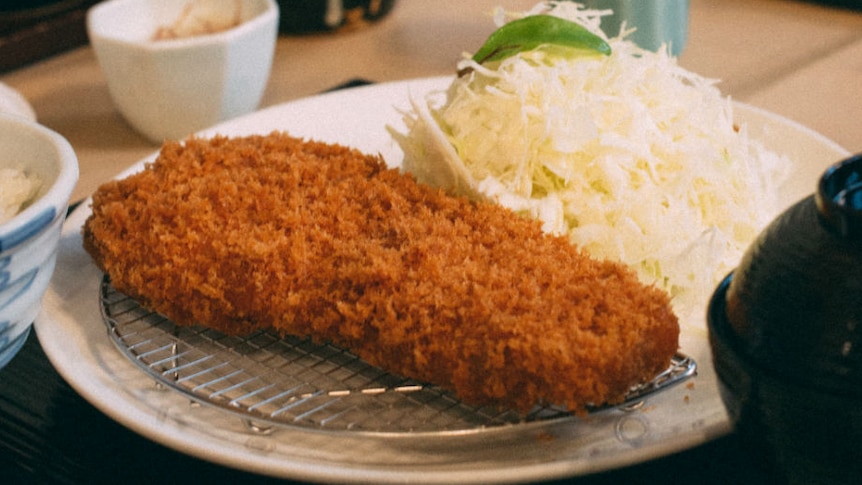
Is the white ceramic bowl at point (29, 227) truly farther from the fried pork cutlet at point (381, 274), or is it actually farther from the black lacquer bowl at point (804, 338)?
the black lacquer bowl at point (804, 338)

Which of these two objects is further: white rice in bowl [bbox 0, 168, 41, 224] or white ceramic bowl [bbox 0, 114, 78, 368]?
white rice in bowl [bbox 0, 168, 41, 224]

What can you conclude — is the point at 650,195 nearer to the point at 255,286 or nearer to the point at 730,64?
the point at 255,286

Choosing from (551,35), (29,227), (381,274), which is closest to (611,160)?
(551,35)

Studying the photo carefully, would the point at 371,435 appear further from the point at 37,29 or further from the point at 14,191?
the point at 37,29

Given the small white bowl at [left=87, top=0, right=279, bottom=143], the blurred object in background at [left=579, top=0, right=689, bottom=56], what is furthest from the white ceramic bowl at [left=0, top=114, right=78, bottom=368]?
the blurred object in background at [left=579, top=0, right=689, bottom=56]

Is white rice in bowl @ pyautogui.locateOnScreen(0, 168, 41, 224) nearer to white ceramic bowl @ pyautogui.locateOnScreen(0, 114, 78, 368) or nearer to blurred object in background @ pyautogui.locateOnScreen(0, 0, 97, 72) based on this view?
white ceramic bowl @ pyautogui.locateOnScreen(0, 114, 78, 368)

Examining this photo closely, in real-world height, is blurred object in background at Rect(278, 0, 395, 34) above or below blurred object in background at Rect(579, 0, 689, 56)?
below

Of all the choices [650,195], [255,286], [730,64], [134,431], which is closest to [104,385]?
[134,431]
